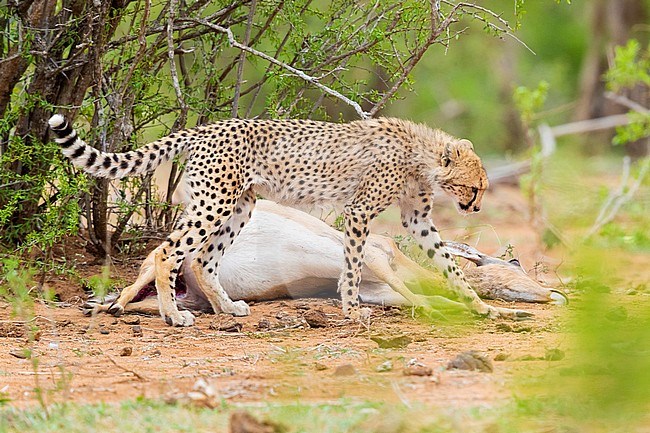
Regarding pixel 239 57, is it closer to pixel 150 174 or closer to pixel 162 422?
pixel 150 174

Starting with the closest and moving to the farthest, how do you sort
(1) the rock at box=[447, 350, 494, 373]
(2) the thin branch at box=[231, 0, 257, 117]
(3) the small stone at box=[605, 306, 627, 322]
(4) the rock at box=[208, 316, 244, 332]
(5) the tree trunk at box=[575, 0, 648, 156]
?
(3) the small stone at box=[605, 306, 627, 322] < (1) the rock at box=[447, 350, 494, 373] < (4) the rock at box=[208, 316, 244, 332] < (2) the thin branch at box=[231, 0, 257, 117] < (5) the tree trunk at box=[575, 0, 648, 156]

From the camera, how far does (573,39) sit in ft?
71.4

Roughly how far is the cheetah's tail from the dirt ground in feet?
3.06

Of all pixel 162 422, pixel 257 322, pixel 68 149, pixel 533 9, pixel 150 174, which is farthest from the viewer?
pixel 533 9

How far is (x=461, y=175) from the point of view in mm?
6887

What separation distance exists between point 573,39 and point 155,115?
15.7 meters

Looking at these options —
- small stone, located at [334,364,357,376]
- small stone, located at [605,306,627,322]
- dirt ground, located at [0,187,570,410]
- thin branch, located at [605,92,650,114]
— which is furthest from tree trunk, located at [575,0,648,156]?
small stone, located at [605,306,627,322]

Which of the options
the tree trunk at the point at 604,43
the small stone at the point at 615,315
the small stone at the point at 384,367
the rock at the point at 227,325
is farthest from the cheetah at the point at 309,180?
the tree trunk at the point at 604,43

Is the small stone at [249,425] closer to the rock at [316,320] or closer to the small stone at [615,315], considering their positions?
the small stone at [615,315]

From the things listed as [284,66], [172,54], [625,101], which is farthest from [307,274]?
[625,101]

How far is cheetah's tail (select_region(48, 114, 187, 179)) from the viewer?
19.8ft

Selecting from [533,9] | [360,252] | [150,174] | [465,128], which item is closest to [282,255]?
[360,252]

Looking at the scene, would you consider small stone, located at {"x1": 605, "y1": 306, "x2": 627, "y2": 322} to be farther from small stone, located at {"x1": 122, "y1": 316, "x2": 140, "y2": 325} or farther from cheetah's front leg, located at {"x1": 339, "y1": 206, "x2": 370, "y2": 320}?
small stone, located at {"x1": 122, "y1": 316, "x2": 140, "y2": 325}

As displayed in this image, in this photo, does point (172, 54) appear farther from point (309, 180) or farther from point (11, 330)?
point (11, 330)
